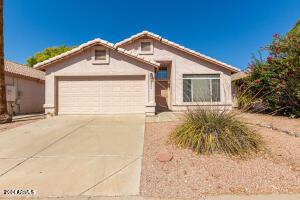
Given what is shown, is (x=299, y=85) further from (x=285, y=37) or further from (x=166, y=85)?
(x=166, y=85)

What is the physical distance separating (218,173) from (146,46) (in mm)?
11368

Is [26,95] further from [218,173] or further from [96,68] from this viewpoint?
[218,173]

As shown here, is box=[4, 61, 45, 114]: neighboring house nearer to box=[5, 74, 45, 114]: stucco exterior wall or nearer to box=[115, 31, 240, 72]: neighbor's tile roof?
box=[5, 74, 45, 114]: stucco exterior wall

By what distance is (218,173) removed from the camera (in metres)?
3.80

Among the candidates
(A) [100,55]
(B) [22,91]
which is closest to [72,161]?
(A) [100,55]

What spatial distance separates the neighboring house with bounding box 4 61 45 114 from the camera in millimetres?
12688

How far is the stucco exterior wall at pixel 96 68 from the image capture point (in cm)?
1093

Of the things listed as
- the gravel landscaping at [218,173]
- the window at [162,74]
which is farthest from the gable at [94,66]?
the gravel landscaping at [218,173]

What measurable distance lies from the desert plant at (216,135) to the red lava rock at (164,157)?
616mm

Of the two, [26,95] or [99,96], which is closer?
[99,96]

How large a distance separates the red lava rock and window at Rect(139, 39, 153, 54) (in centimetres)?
1007

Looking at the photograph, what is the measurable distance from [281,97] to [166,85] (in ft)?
24.1

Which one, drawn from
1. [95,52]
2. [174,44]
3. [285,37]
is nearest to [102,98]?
[95,52]

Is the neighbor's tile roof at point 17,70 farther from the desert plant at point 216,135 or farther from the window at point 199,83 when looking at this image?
the desert plant at point 216,135
